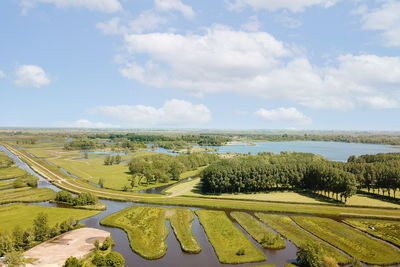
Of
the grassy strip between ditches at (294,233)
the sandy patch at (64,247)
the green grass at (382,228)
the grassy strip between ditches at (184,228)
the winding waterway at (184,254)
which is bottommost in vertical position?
the winding waterway at (184,254)

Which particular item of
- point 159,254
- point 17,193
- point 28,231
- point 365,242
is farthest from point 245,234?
point 17,193

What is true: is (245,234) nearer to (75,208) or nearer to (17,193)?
(75,208)

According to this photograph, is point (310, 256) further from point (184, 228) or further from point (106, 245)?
point (106, 245)

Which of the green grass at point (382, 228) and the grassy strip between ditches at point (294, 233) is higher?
the green grass at point (382, 228)

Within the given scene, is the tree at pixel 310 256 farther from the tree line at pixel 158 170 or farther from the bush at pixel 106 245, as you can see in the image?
the tree line at pixel 158 170

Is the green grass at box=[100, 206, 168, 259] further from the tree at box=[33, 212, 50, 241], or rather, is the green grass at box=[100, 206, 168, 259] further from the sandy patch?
the tree at box=[33, 212, 50, 241]

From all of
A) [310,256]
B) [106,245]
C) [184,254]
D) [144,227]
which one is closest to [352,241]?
[310,256]

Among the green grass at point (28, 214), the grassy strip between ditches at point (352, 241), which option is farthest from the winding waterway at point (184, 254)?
the grassy strip between ditches at point (352, 241)
